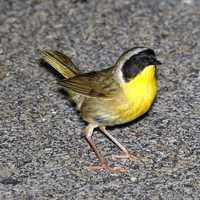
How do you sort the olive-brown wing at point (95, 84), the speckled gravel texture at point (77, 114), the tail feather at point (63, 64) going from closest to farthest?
the speckled gravel texture at point (77, 114)
the olive-brown wing at point (95, 84)
the tail feather at point (63, 64)

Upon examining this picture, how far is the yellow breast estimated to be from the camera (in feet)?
18.6

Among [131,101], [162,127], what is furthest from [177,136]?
[131,101]

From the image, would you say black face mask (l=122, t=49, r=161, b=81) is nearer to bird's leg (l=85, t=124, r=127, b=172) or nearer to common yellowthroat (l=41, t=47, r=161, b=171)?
common yellowthroat (l=41, t=47, r=161, b=171)

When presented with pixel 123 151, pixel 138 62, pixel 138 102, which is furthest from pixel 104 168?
pixel 138 62

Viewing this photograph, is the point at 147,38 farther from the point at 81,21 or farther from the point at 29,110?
the point at 29,110

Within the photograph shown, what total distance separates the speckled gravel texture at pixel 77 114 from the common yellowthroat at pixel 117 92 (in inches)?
10.0

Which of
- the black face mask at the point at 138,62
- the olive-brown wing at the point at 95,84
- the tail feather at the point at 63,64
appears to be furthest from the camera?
the tail feather at the point at 63,64

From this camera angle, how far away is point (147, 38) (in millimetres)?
8023

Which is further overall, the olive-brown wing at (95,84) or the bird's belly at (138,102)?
the olive-brown wing at (95,84)

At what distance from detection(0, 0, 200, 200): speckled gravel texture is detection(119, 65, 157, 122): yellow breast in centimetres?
48

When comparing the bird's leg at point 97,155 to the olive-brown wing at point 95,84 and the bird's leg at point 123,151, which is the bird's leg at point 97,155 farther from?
the olive-brown wing at point 95,84

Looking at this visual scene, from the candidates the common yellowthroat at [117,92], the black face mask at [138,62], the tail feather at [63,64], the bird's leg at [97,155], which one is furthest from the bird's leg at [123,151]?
the tail feather at [63,64]

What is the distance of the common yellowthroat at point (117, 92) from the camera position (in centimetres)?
567

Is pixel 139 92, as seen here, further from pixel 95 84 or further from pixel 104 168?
pixel 104 168
